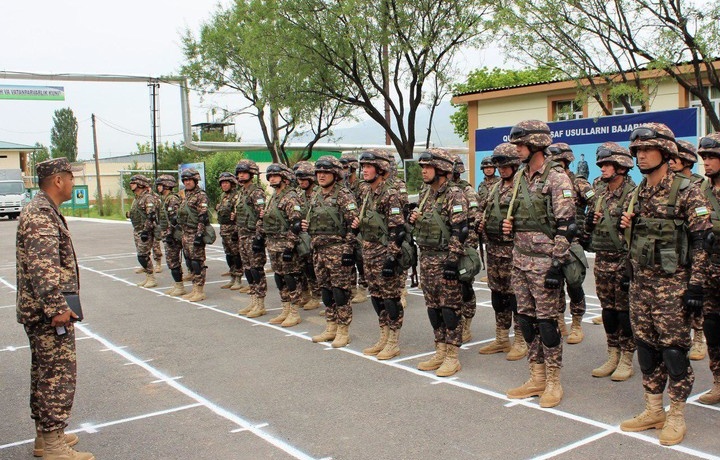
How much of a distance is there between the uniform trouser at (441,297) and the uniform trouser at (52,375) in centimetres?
334

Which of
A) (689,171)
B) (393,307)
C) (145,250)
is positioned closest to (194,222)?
(145,250)

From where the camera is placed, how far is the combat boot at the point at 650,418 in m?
5.23

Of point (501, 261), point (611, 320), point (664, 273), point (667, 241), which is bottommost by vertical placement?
point (611, 320)

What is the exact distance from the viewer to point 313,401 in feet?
20.4

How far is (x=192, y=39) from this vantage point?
105ft

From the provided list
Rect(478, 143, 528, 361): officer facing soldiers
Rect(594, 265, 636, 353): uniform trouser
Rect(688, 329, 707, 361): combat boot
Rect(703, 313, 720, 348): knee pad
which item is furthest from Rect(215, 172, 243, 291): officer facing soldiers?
Rect(703, 313, 720, 348): knee pad

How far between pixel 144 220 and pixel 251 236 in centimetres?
337

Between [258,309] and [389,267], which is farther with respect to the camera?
[258,309]

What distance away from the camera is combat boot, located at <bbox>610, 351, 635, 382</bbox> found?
21.4ft

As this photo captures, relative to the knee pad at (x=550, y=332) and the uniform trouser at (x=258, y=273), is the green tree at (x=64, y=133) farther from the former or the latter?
the knee pad at (x=550, y=332)

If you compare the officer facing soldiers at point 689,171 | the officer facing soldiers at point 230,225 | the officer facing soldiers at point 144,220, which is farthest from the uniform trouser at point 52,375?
the officer facing soldiers at point 144,220

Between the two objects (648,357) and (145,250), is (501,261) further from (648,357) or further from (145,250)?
(145,250)

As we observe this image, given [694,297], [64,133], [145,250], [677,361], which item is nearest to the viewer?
[694,297]

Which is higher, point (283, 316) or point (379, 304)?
point (379, 304)
